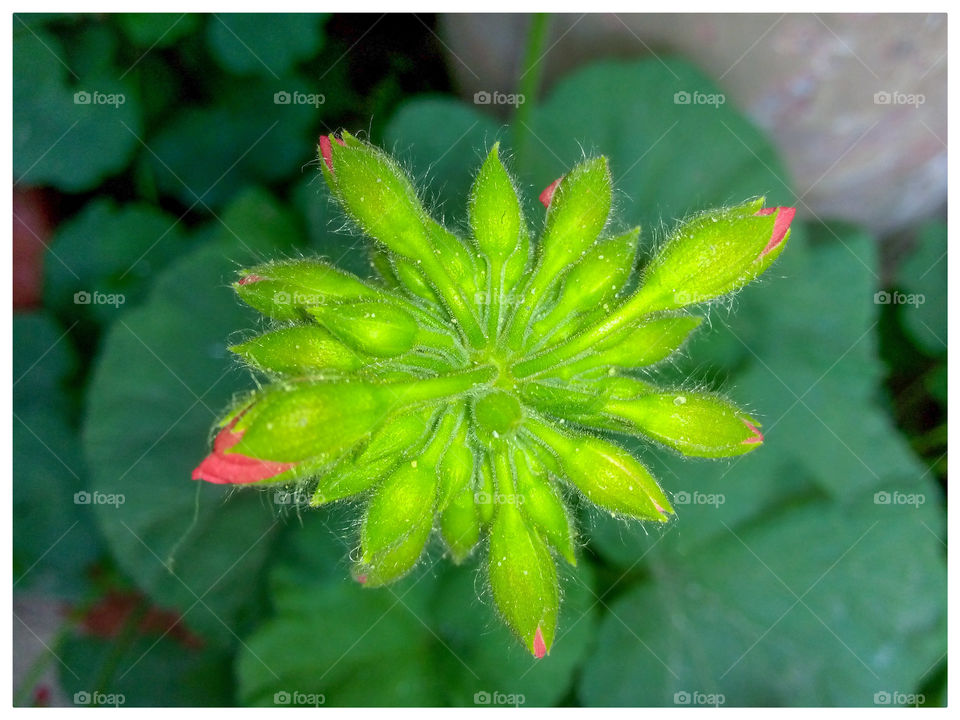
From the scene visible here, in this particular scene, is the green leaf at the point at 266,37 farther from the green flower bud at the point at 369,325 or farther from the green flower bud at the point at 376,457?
the green flower bud at the point at 376,457

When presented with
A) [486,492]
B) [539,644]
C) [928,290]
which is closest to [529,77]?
[486,492]

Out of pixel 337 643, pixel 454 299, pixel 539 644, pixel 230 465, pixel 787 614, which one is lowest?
pixel 337 643

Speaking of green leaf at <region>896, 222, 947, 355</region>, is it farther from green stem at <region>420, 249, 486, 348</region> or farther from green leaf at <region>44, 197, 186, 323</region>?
green leaf at <region>44, 197, 186, 323</region>

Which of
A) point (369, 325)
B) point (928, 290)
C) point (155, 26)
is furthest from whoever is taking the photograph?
point (928, 290)

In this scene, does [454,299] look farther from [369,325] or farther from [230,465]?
[230,465]

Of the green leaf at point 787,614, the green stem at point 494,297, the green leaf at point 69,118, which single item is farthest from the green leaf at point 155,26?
the green leaf at point 787,614

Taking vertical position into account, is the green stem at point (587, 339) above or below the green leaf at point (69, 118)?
below

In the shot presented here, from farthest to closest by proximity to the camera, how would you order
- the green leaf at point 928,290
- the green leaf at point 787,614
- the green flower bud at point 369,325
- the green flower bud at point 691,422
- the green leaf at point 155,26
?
1. the green leaf at point 928,290
2. the green leaf at point 787,614
3. the green leaf at point 155,26
4. the green flower bud at point 691,422
5. the green flower bud at point 369,325
